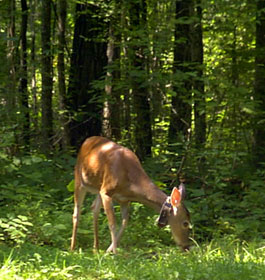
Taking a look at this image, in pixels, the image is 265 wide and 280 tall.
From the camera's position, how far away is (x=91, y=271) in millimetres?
7066

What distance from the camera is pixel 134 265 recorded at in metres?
7.56

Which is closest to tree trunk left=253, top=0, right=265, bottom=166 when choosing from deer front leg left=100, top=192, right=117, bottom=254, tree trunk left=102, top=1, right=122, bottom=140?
tree trunk left=102, top=1, right=122, bottom=140

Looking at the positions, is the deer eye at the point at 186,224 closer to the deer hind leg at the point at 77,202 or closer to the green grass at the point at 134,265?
the green grass at the point at 134,265

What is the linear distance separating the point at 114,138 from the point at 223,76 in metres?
2.65

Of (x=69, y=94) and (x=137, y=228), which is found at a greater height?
(x=69, y=94)

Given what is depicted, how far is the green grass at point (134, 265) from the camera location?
21.8ft

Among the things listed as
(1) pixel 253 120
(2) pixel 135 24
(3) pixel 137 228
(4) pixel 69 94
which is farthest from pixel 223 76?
(3) pixel 137 228

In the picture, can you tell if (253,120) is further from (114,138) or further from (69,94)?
(69,94)

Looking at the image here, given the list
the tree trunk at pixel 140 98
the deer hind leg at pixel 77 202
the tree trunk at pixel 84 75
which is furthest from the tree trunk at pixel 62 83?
the deer hind leg at pixel 77 202

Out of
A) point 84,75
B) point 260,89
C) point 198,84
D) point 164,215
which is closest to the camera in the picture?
point 164,215

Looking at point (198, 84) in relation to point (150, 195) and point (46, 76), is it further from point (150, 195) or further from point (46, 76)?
point (150, 195)

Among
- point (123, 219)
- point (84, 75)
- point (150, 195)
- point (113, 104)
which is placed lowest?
point (123, 219)

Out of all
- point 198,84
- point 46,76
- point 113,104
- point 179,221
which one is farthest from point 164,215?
point 46,76

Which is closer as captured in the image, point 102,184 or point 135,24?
point 102,184
